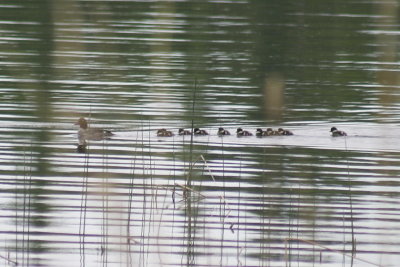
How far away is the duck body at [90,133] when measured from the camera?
16.2m

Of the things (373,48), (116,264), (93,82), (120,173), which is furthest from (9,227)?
(373,48)

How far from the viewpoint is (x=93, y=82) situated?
2283 cm

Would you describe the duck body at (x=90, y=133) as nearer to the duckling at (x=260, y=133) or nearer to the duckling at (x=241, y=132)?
the duckling at (x=241, y=132)

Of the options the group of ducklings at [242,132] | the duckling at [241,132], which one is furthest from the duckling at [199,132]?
the duckling at [241,132]

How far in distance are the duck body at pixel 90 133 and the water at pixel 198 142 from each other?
14 centimetres

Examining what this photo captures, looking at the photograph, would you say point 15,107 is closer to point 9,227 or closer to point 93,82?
point 93,82

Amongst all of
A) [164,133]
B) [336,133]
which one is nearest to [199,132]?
[164,133]

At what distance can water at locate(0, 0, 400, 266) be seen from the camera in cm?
1122

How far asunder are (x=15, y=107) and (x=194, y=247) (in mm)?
9151

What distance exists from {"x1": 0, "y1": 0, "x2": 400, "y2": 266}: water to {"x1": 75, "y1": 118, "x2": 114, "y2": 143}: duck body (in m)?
0.14

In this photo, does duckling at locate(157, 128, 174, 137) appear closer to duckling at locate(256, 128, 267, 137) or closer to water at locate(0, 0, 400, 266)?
water at locate(0, 0, 400, 266)

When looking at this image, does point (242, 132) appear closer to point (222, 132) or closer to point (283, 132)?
point (222, 132)

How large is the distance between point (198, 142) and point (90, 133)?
1.79m

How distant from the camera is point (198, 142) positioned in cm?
1730
